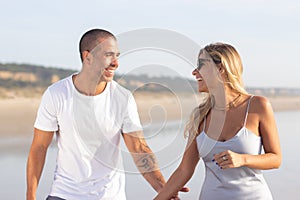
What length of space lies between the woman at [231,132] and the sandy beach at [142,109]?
0.32 m

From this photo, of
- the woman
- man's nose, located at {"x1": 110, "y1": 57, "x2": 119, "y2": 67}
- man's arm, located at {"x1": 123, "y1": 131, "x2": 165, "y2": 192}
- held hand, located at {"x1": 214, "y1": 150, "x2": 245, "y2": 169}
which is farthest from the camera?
man's arm, located at {"x1": 123, "y1": 131, "x2": 165, "y2": 192}

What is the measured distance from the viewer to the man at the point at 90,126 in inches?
130

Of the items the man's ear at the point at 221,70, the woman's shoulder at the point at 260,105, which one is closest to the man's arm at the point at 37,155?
the man's ear at the point at 221,70

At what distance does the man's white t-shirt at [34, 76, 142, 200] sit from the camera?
3.30 m

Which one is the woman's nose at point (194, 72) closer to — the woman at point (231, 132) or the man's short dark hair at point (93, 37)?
the woman at point (231, 132)

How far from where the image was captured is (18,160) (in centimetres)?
841

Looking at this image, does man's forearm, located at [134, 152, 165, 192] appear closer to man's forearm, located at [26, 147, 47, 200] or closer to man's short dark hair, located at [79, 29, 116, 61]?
man's forearm, located at [26, 147, 47, 200]

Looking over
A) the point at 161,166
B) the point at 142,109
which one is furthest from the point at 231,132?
the point at 142,109

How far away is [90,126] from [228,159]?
0.93m

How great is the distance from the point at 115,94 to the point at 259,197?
39.6 inches

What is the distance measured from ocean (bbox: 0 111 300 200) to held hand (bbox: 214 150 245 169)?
19.3 inches

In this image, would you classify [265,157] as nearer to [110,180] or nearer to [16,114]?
[110,180]

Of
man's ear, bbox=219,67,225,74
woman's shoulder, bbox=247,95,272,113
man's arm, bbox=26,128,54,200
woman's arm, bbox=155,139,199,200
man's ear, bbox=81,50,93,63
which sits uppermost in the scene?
man's ear, bbox=81,50,93,63

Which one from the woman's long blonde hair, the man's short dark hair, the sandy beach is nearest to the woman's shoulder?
the woman's long blonde hair
